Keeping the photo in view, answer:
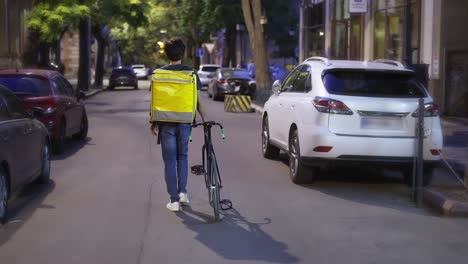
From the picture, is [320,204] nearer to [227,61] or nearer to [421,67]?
[421,67]

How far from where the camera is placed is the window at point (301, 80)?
1046cm

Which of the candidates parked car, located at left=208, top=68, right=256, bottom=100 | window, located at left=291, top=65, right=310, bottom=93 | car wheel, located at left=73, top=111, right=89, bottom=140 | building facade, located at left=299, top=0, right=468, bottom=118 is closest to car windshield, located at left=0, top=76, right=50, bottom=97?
car wheel, located at left=73, top=111, right=89, bottom=140

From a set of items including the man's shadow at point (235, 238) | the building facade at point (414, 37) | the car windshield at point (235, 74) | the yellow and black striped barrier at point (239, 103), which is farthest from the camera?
the car windshield at point (235, 74)

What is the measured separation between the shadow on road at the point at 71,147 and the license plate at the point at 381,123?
19.2 feet

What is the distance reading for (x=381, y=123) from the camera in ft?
30.8

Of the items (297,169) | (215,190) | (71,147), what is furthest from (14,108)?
(71,147)

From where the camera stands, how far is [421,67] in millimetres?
12406

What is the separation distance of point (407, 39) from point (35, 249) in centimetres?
977

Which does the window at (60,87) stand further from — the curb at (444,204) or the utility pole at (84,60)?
the utility pole at (84,60)

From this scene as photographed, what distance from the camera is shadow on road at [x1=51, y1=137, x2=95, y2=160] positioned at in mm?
13157

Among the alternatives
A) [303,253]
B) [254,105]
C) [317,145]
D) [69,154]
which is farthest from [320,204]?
[254,105]

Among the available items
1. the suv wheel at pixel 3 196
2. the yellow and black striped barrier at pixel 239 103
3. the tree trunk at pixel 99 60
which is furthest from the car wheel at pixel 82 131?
the tree trunk at pixel 99 60

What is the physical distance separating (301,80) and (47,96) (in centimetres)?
487

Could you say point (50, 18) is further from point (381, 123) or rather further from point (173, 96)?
point (173, 96)
